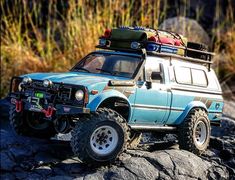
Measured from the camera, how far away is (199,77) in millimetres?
6953

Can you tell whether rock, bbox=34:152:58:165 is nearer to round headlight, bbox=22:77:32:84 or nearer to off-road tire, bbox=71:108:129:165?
off-road tire, bbox=71:108:129:165

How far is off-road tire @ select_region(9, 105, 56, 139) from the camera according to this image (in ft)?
20.5

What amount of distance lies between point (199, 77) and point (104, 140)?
79.4 inches

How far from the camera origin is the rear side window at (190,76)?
6604mm

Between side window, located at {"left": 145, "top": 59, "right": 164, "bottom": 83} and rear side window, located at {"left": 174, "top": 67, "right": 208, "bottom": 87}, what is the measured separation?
33 cm

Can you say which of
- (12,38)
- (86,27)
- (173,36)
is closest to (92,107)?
(173,36)

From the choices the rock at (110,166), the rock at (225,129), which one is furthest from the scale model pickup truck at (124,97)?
the rock at (225,129)

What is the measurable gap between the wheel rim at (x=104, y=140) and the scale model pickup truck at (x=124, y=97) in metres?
0.01

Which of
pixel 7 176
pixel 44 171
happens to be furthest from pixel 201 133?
pixel 7 176

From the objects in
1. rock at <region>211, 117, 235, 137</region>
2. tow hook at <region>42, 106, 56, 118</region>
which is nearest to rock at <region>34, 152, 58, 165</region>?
tow hook at <region>42, 106, 56, 118</region>

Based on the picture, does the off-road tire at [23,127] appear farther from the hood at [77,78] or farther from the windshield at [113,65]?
the windshield at [113,65]

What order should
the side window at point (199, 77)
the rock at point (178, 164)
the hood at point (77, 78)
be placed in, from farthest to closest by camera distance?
the side window at point (199, 77) → the rock at point (178, 164) → the hood at point (77, 78)

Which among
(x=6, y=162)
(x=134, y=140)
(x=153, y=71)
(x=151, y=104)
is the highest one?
(x=153, y=71)

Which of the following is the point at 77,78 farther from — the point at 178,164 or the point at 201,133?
the point at 201,133
